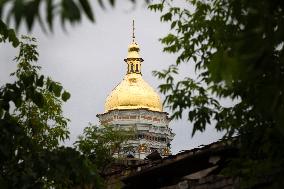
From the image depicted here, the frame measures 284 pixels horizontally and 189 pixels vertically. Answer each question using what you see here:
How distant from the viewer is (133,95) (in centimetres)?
5253

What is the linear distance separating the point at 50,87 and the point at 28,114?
6.87m

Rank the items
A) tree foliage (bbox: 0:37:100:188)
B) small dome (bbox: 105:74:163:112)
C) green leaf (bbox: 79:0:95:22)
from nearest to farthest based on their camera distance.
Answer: green leaf (bbox: 79:0:95:22), tree foliage (bbox: 0:37:100:188), small dome (bbox: 105:74:163:112)

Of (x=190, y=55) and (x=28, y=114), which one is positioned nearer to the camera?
(x=190, y=55)

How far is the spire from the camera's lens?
5559cm

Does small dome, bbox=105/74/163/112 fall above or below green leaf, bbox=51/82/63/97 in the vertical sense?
above

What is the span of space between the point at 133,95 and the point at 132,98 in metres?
0.35

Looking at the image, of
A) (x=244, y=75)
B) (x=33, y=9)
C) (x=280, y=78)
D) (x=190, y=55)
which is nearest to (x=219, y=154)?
(x=190, y=55)

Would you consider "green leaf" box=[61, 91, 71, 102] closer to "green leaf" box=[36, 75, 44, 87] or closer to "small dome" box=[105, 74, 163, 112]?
"green leaf" box=[36, 75, 44, 87]

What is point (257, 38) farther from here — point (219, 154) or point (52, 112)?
point (52, 112)

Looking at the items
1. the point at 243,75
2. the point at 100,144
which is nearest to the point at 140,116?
the point at 100,144

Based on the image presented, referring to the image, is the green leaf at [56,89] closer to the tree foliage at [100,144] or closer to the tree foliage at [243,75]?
the tree foliage at [243,75]

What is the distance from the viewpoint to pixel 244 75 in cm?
356

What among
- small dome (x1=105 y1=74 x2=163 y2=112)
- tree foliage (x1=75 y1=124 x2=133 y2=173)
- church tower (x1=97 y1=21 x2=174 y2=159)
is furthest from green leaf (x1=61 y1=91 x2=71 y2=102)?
small dome (x1=105 y1=74 x2=163 y2=112)

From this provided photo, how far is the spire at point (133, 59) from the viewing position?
55588mm
